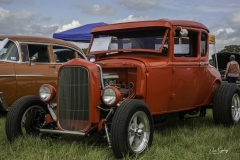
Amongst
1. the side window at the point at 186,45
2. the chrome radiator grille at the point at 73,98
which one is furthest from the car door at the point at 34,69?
the side window at the point at 186,45

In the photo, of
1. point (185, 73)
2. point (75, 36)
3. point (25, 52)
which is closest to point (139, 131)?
point (185, 73)

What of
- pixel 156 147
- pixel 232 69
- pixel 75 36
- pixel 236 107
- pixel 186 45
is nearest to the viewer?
pixel 156 147

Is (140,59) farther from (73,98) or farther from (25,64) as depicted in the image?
(25,64)

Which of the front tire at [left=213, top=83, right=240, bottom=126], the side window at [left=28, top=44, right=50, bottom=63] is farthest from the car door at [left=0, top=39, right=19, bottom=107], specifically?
the front tire at [left=213, top=83, right=240, bottom=126]

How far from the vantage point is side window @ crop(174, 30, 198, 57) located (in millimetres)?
5281

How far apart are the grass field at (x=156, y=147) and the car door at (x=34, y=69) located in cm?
180

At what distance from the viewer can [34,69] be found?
717 cm

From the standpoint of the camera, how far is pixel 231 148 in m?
4.38

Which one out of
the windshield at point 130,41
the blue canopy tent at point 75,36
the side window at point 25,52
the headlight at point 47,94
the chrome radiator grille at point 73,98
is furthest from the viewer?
the blue canopy tent at point 75,36

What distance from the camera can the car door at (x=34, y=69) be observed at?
22.8 ft

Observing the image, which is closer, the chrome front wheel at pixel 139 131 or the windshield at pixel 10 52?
the chrome front wheel at pixel 139 131

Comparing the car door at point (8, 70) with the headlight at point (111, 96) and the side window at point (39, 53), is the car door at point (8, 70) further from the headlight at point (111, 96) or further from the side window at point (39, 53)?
the headlight at point (111, 96)

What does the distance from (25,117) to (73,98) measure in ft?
2.76

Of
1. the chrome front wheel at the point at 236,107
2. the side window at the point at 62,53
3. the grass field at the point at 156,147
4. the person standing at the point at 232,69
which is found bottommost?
the grass field at the point at 156,147
